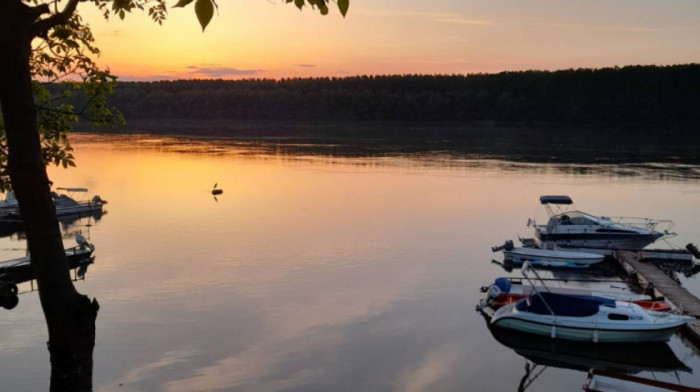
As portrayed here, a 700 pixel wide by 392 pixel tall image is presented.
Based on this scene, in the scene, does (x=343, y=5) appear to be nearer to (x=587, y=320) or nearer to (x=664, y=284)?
(x=587, y=320)

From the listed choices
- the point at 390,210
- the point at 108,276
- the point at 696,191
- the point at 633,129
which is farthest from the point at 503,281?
the point at 633,129

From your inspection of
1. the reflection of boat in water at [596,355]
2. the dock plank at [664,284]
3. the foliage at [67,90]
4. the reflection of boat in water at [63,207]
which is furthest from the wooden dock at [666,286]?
the reflection of boat in water at [63,207]

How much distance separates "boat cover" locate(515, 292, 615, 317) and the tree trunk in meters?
23.5

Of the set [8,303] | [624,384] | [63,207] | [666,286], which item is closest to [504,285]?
[666,286]

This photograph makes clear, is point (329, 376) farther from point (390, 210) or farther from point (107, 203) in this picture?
point (107, 203)

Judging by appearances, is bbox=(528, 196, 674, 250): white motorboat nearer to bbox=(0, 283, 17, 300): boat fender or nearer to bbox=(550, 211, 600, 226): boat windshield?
bbox=(550, 211, 600, 226): boat windshield

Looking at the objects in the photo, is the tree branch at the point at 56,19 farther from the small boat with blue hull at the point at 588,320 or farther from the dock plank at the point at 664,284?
the dock plank at the point at 664,284

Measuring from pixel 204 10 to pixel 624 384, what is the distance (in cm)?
1925

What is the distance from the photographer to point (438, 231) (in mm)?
47969

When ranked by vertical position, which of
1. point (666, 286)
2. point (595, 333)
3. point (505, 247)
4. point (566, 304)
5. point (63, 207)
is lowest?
point (666, 286)

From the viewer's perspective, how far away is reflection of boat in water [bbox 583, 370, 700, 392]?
18250 millimetres

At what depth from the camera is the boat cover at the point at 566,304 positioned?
1025 inches

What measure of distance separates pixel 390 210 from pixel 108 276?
27.3 m

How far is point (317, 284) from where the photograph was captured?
33.7 m
